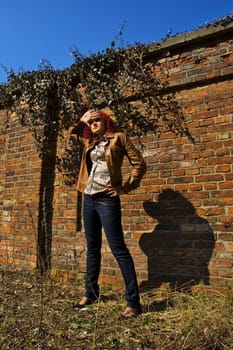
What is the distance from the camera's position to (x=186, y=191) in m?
3.97

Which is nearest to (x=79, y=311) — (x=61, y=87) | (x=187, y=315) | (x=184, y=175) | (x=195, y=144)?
(x=187, y=315)

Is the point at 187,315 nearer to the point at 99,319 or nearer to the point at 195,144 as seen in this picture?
the point at 99,319

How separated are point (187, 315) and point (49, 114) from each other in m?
3.55

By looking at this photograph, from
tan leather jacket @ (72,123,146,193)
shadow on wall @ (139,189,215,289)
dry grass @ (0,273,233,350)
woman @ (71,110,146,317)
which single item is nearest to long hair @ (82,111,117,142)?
woman @ (71,110,146,317)

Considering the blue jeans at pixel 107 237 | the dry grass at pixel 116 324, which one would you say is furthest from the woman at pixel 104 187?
the dry grass at pixel 116 324

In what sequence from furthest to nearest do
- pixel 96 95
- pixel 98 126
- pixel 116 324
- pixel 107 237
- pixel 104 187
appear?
pixel 96 95 < pixel 98 126 < pixel 104 187 < pixel 107 237 < pixel 116 324

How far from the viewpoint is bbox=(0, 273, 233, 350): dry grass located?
8.10 ft

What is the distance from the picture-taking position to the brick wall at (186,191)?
376cm

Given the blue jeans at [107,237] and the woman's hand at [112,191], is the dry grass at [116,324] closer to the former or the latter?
the blue jeans at [107,237]

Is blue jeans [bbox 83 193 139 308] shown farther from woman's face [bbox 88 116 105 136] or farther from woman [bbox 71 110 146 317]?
woman's face [bbox 88 116 105 136]

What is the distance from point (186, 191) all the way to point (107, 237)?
1.21 metres

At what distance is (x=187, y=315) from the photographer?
2836 mm

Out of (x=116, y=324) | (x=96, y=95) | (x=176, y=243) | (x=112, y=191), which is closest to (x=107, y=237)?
(x=112, y=191)

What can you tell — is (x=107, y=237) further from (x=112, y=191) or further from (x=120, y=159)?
(x=120, y=159)
